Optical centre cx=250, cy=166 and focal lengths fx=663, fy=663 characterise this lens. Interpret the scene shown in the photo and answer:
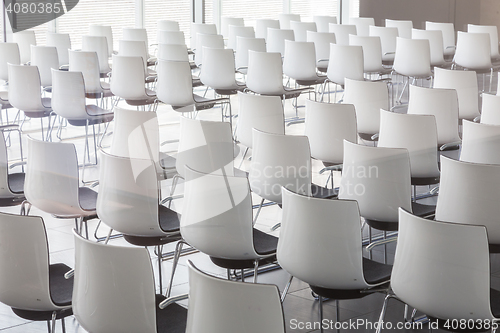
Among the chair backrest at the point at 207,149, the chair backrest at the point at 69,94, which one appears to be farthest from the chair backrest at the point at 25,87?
the chair backrest at the point at 207,149

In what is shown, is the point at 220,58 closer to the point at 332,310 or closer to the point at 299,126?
the point at 299,126

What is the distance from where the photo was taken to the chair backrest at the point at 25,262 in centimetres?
271

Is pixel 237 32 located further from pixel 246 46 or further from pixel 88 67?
pixel 88 67

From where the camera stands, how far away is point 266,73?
752 centimetres

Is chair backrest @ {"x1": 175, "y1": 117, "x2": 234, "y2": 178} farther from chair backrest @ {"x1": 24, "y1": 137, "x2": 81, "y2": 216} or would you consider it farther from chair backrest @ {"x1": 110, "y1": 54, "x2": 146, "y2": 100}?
chair backrest @ {"x1": 110, "y1": 54, "x2": 146, "y2": 100}

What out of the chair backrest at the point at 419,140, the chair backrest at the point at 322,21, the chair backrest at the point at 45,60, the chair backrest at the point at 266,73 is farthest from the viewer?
the chair backrest at the point at 322,21

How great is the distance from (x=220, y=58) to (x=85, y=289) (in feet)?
17.6

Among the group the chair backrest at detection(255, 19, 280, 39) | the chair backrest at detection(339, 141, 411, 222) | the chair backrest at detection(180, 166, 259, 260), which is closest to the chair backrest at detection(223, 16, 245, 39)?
the chair backrest at detection(255, 19, 280, 39)

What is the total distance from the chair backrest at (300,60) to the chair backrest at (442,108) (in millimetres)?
2797

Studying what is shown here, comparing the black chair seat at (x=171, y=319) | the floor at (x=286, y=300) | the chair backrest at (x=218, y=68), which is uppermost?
the chair backrest at (x=218, y=68)

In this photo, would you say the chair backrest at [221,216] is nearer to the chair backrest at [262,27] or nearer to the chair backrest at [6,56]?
the chair backrest at [6,56]

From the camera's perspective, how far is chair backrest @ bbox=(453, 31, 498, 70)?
894cm

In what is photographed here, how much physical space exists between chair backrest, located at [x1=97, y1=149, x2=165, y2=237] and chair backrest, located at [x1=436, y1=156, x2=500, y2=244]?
1536mm

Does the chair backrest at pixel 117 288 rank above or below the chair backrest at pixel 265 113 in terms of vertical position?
below
